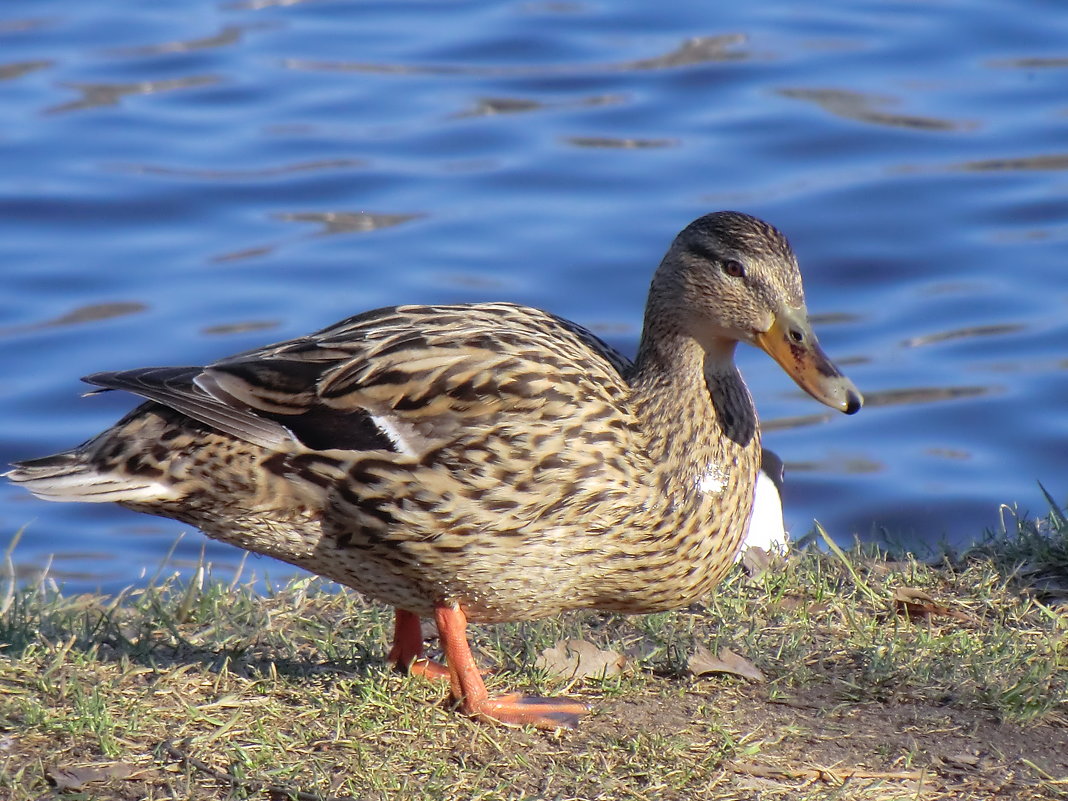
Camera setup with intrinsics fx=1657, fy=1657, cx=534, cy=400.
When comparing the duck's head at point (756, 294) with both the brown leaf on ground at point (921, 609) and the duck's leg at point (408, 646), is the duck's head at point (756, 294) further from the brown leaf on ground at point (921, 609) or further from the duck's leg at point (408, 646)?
the duck's leg at point (408, 646)

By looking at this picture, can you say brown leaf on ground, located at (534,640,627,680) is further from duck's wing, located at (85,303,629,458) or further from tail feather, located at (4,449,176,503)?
tail feather, located at (4,449,176,503)

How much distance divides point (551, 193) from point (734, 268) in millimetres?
7339

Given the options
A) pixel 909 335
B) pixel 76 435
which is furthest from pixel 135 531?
pixel 909 335

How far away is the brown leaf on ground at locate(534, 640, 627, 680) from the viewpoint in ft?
15.2

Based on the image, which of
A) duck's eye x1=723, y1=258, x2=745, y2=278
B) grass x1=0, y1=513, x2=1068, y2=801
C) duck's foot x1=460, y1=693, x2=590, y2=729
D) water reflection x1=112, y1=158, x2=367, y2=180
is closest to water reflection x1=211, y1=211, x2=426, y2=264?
water reflection x1=112, y1=158, x2=367, y2=180

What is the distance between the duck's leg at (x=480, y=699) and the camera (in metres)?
4.33

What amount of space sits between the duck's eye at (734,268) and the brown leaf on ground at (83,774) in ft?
6.59

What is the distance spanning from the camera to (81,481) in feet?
14.6

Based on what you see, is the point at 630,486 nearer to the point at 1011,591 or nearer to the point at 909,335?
the point at 1011,591

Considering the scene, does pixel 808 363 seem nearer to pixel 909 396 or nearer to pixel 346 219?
pixel 909 396

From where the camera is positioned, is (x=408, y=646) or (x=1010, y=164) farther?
(x=1010, y=164)

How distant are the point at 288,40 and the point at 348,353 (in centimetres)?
982

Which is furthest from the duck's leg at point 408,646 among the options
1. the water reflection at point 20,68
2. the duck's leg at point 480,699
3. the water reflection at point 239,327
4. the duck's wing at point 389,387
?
the water reflection at point 20,68

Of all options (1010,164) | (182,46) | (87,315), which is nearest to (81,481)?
(87,315)
